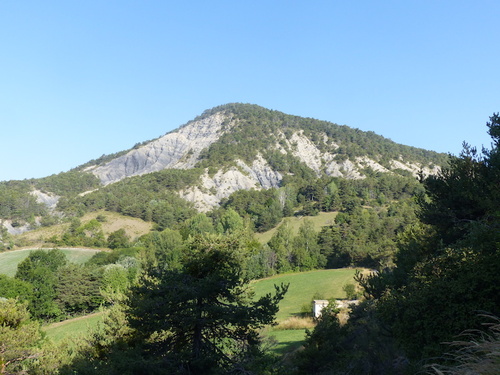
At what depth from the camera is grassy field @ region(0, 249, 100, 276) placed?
70125 mm

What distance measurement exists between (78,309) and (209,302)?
52614 mm

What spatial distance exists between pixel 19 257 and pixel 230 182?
10145cm

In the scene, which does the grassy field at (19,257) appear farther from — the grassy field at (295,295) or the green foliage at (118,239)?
the grassy field at (295,295)

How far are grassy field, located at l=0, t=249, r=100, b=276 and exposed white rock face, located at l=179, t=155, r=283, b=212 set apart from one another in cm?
6649

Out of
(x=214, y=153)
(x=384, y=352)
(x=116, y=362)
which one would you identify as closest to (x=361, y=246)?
(x=384, y=352)

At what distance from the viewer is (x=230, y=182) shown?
167m

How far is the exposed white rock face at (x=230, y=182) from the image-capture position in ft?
505

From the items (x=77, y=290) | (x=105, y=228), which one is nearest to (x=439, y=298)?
(x=77, y=290)

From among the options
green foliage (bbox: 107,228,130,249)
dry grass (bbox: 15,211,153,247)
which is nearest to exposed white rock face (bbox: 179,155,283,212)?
dry grass (bbox: 15,211,153,247)

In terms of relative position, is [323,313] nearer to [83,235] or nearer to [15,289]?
[15,289]

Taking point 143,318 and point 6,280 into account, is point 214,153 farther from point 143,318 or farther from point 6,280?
point 143,318

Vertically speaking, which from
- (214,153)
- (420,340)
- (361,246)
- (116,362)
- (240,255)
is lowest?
(361,246)

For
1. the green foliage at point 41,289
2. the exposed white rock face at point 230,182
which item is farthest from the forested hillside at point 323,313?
the exposed white rock face at point 230,182

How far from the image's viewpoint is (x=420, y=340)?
933 centimetres
